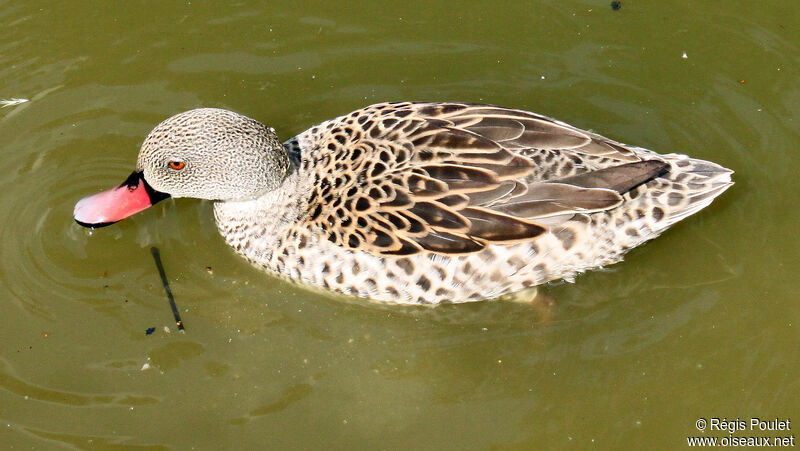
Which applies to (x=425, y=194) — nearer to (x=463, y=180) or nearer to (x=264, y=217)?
(x=463, y=180)

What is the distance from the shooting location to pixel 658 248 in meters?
6.08

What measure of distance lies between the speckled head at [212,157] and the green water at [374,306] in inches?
29.6

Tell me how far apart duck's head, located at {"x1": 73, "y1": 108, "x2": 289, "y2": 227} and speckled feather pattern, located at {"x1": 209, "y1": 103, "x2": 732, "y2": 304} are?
0.21 meters

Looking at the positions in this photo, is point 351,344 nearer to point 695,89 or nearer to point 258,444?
point 258,444


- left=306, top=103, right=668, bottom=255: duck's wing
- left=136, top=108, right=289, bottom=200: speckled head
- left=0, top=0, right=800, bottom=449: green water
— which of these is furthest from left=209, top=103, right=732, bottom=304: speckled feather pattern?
left=0, top=0, right=800, bottom=449: green water

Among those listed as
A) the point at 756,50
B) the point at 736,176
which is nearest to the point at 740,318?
the point at 736,176

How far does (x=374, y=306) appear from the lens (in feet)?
19.1

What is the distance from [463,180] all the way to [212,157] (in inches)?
69.4

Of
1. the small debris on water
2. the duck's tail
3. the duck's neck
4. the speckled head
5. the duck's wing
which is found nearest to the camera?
the duck's wing

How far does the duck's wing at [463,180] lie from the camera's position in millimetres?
5125

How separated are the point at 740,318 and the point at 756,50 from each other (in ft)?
8.91

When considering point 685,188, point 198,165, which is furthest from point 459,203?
point 198,165

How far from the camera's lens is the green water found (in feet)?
17.7

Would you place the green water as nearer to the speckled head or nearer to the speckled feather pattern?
the speckled feather pattern
